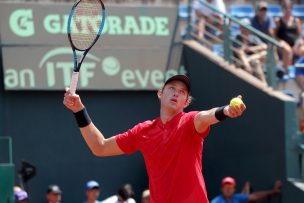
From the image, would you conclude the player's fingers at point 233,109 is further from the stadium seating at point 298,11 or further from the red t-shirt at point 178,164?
the stadium seating at point 298,11

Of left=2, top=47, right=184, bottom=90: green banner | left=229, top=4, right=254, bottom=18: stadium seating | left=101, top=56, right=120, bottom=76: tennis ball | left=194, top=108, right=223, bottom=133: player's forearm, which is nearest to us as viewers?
left=194, top=108, right=223, bottom=133: player's forearm

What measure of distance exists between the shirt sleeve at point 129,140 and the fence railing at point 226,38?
5102 millimetres

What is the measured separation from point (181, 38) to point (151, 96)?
0.99m

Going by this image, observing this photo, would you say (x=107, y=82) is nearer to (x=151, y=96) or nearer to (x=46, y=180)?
(x=151, y=96)

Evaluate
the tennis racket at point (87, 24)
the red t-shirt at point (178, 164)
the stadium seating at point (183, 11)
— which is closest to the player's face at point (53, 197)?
the stadium seating at point (183, 11)

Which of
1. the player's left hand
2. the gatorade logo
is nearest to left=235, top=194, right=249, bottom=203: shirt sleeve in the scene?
the gatorade logo

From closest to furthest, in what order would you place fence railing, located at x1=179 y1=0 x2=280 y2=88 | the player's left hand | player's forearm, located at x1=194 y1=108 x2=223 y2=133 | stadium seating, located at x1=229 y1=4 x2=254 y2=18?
the player's left hand, player's forearm, located at x1=194 y1=108 x2=223 y2=133, fence railing, located at x1=179 y1=0 x2=280 y2=88, stadium seating, located at x1=229 y1=4 x2=254 y2=18

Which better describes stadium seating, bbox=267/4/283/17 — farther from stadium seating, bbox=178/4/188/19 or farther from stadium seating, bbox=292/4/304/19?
stadium seating, bbox=178/4/188/19

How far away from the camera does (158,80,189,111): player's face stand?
19.3ft

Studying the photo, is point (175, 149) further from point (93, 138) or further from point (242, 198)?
point (242, 198)

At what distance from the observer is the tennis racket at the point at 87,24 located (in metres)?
6.44

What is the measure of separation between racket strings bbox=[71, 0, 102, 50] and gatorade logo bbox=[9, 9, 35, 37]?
5087 millimetres

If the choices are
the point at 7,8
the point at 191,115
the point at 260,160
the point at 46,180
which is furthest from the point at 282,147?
the point at 191,115

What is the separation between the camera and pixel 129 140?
619cm
